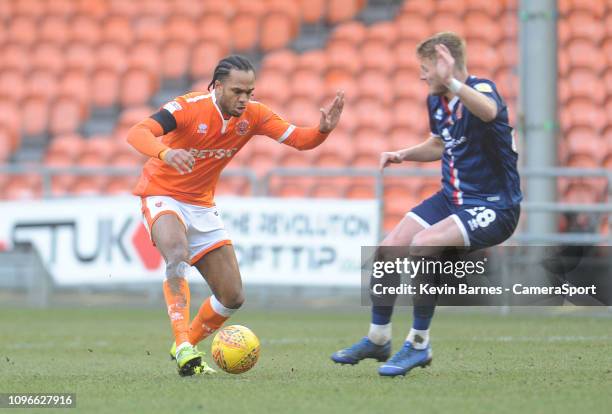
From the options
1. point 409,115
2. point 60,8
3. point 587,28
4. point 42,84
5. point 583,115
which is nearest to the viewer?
point 583,115

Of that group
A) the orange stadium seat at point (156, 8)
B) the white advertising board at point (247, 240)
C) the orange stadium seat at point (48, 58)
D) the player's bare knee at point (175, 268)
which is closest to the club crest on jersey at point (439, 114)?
the player's bare knee at point (175, 268)

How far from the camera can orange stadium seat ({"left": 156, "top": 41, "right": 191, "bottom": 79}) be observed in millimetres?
18359

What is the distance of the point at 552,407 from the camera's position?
5445 millimetres

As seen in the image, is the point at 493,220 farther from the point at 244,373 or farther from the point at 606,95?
the point at 606,95

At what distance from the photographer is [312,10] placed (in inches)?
733

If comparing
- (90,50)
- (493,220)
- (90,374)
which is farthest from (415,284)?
(90,50)

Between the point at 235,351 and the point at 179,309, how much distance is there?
453 millimetres

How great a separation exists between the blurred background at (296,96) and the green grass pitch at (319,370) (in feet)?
6.37

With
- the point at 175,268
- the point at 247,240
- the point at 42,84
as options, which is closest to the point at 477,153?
the point at 175,268

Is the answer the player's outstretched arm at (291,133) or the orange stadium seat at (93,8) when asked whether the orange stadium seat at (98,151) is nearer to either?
the orange stadium seat at (93,8)

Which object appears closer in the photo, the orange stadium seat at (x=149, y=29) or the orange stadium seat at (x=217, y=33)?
the orange stadium seat at (x=217, y=33)

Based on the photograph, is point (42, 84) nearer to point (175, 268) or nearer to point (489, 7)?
point (489, 7)

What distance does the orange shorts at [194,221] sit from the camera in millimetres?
7277

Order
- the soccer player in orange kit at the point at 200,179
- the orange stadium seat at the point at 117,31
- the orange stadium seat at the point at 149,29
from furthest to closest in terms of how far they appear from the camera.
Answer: the orange stadium seat at the point at 117,31 → the orange stadium seat at the point at 149,29 → the soccer player in orange kit at the point at 200,179
